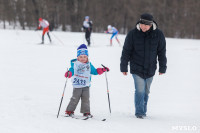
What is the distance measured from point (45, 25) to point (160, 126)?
12.9m

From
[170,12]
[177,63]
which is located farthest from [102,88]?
[170,12]

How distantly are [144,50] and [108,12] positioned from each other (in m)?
37.8

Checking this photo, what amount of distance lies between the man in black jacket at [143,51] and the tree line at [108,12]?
34.0m

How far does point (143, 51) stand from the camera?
418 cm

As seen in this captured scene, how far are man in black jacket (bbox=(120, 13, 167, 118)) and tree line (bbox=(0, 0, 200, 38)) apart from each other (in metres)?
34.0

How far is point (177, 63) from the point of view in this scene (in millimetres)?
11617

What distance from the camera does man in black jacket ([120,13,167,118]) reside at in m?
4.14

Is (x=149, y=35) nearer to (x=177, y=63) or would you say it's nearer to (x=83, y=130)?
(x=83, y=130)

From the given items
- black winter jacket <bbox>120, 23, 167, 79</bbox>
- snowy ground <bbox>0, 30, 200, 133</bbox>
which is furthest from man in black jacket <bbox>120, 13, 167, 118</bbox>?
snowy ground <bbox>0, 30, 200, 133</bbox>
